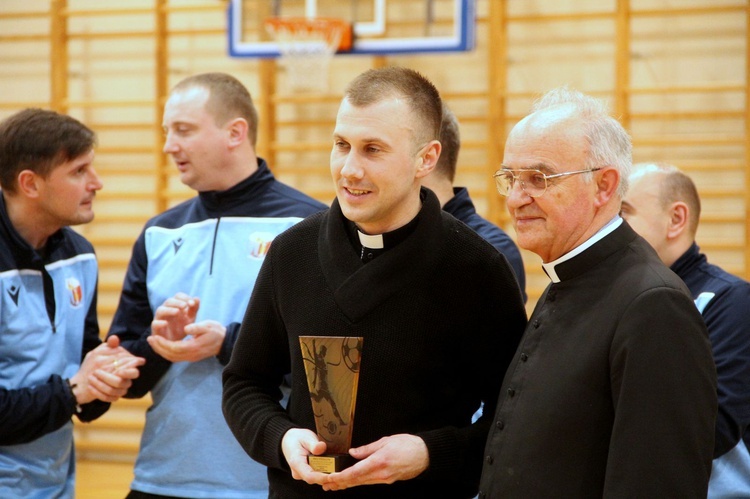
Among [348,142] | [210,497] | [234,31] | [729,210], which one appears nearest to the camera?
[348,142]

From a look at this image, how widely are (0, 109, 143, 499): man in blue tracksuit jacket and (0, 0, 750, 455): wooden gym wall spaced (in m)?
3.63

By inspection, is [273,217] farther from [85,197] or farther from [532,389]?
[532,389]

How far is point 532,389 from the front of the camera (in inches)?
73.5

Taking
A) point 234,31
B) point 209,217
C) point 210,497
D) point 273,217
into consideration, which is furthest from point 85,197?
point 234,31

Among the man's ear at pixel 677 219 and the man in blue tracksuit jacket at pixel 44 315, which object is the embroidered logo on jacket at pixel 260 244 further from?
the man's ear at pixel 677 219

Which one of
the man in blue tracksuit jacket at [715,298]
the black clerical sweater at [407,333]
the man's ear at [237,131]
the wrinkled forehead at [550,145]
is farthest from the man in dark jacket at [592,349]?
the man's ear at [237,131]

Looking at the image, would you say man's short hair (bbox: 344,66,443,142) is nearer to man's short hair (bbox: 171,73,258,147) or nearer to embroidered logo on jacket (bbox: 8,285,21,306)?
man's short hair (bbox: 171,73,258,147)

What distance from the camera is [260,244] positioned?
121 inches

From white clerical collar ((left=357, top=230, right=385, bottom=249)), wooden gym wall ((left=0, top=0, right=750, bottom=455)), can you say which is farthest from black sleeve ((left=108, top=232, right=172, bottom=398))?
wooden gym wall ((left=0, top=0, right=750, bottom=455))

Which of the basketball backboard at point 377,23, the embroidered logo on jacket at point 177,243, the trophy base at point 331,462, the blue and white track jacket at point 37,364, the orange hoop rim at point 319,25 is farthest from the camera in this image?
the orange hoop rim at point 319,25

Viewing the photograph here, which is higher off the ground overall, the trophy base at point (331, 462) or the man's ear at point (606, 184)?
the man's ear at point (606, 184)

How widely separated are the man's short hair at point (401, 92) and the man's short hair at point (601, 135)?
0.31 m

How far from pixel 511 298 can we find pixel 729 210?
4.36 metres

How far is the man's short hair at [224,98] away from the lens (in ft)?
10.7
